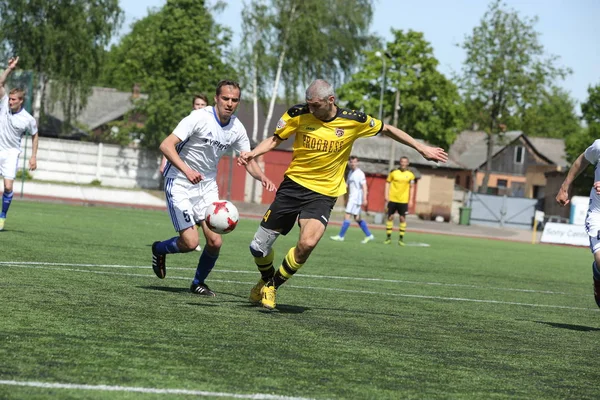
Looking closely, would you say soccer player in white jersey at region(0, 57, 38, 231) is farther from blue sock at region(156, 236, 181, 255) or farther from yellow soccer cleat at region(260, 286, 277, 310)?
yellow soccer cleat at region(260, 286, 277, 310)

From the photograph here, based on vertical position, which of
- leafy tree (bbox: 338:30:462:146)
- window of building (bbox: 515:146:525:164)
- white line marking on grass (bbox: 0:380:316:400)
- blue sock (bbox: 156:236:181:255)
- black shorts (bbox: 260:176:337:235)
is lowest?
white line marking on grass (bbox: 0:380:316:400)

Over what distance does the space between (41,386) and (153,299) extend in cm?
387

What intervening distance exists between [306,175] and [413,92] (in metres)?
64.7

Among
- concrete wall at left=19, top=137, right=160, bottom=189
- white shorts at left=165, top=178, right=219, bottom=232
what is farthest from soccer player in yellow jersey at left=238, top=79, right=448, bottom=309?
concrete wall at left=19, top=137, right=160, bottom=189

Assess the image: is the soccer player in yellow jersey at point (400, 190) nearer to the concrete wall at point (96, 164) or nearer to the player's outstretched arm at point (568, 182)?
the player's outstretched arm at point (568, 182)

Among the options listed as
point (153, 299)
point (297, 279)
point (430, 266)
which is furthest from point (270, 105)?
point (153, 299)

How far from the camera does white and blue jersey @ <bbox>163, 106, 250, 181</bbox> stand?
8.98 meters

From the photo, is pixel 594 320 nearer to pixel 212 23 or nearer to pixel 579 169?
pixel 579 169

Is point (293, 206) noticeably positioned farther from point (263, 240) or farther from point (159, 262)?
point (159, 262)

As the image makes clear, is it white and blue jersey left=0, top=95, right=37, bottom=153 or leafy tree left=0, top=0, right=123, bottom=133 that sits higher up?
leafy tree left=0, top=0, right=123, bottom=133

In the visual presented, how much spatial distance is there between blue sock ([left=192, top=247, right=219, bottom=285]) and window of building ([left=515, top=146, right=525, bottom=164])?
9223cm

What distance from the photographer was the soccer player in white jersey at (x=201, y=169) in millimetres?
8938

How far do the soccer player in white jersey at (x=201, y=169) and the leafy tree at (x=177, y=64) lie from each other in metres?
43.8

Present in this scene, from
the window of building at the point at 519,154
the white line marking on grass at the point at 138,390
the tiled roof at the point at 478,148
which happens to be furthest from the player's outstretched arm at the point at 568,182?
the window of building at the point at 519,154
